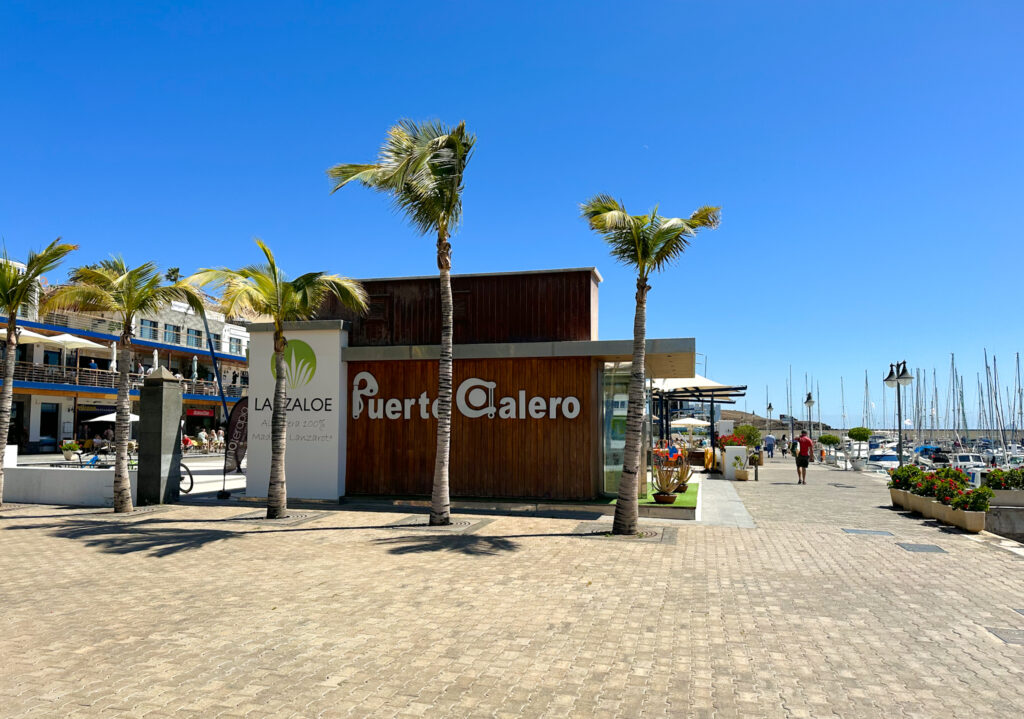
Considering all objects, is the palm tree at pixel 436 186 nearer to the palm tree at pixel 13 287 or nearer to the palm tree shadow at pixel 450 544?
the palm tree shadow at pixel 450 544

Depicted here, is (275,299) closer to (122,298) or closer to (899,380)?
(122,298)

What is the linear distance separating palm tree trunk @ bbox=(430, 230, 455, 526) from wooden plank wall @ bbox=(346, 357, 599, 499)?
2920 mm

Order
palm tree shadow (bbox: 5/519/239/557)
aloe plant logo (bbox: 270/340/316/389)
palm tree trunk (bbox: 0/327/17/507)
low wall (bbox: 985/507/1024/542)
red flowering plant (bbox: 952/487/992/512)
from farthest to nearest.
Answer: aloe plant logo (bbox: 270/340/316/389), low wall (bbox: 985/507/1024/542), palm tree trunk (bbox: 0/327/17/507), red flowering plant (bbox: 952/487/992/512), palm tree shadow (bbox: 5/519/239/557)

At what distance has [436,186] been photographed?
38.7ft

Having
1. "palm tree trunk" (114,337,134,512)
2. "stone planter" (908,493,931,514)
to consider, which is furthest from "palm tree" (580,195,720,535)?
"palm tree trunk" (114,337,134,512)

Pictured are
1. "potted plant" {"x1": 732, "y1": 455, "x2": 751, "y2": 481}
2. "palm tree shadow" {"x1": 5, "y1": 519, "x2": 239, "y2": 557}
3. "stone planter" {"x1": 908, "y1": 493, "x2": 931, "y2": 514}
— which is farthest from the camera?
"potted plant" {"x1": 732, "y1": 455, "x2": 751, "y2": 481}

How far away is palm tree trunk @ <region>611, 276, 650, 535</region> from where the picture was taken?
11203 mm

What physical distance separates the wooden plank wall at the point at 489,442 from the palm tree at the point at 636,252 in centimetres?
303

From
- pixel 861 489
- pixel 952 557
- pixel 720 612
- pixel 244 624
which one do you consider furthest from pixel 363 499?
pixel 861 489

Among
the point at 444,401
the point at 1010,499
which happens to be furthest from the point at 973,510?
the point at 444,401

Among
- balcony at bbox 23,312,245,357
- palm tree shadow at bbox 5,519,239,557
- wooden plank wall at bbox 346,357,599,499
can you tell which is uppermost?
balcony at bbox 23,312,245,357

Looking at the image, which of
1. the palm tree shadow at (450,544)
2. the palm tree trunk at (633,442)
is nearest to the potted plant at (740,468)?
the palm tree trunk at (633,442)

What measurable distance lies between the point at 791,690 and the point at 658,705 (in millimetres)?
1044

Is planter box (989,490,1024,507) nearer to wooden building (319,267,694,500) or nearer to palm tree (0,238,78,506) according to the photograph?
wooden building (319,267,694,500)
